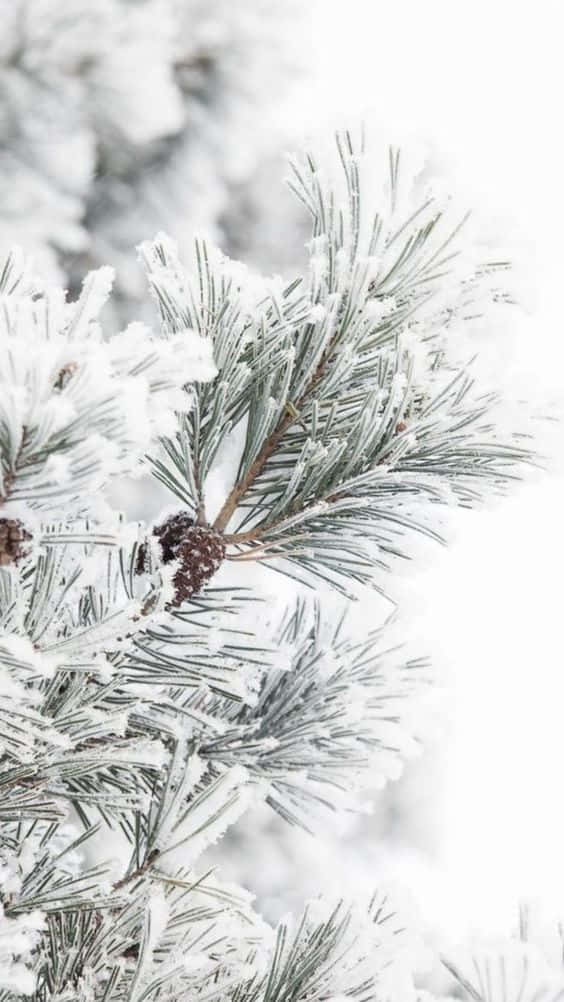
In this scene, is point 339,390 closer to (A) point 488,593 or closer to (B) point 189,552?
(B) point 189,552

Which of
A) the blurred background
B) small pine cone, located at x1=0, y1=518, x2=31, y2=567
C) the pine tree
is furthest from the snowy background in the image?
small pine cone, located at x1=0, y1=518, x2=31, y2=567

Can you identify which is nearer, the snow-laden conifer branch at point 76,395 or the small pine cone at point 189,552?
the snow-laden conifer branch at point 76,395

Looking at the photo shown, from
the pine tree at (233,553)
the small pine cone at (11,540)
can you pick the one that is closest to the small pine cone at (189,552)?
the pine tree at (233,553)

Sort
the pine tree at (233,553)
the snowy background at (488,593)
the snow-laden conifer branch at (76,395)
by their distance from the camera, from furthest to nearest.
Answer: the snowy background at (488,593) < the pine tree at (233,553) < the snow-laden conifer branch at (76,395)

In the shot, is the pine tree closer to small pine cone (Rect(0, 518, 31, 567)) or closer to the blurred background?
small pine cone (Rect(0, 518, 31, 567))

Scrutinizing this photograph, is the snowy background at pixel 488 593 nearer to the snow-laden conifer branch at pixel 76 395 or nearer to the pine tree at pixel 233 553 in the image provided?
the pine tree at pixel 233 553

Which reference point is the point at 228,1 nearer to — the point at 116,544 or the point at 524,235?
the point at 524,235

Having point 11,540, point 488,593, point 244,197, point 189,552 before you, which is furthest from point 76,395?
point 488,593
